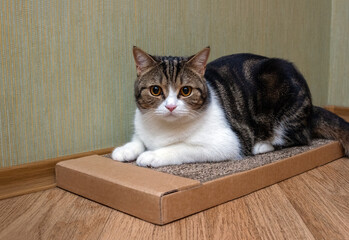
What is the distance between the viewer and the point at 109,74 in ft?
6.10

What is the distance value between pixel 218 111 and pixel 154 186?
611 millimetres

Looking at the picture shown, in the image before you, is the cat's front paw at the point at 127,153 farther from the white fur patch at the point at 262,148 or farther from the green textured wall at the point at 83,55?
the white fur patch at the point at 262,148

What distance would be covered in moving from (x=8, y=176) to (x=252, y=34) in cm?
177

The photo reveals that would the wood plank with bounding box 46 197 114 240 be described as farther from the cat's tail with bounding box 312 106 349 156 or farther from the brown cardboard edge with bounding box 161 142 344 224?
the cat's tail with bounding box 312 106 349 156

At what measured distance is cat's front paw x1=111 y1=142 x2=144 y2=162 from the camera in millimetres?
1694

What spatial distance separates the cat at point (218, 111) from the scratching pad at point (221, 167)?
46 millimetres

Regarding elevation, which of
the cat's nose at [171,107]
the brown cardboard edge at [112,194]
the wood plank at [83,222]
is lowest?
the wood plank at [83,222]

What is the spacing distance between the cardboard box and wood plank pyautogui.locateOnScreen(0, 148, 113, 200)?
5cm

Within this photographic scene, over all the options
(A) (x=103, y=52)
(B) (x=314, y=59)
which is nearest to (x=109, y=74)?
(A) (x=103, y=52)

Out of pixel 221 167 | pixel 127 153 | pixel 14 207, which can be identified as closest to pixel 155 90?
pixel 127 153

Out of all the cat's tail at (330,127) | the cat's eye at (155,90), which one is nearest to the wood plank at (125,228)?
the cat's eye at (155,90)

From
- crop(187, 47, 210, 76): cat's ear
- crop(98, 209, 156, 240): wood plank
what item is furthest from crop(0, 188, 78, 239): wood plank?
crop(187, 47, 210, 76): cat's ear

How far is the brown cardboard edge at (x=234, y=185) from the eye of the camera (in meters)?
1.27

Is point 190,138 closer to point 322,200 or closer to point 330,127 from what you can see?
point 322,200
